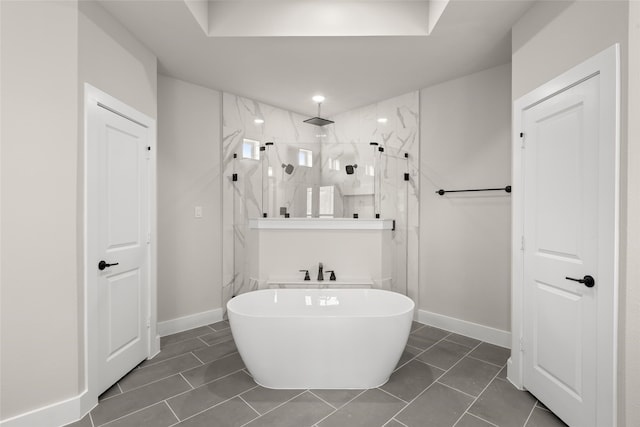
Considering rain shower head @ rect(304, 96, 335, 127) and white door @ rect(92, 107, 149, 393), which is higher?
rain shower head @ rect(304, 96, 335, 127)

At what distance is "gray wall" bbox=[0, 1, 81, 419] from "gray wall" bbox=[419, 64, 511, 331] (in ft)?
10.0

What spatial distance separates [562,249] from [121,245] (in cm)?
289

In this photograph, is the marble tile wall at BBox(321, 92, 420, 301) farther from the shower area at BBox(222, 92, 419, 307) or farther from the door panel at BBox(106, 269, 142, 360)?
the door panel at BBox(106, 269, 142, 360)

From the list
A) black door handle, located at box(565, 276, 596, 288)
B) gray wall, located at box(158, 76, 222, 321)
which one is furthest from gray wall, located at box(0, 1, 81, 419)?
black door handle, located at box(565, 276, 596, 288)

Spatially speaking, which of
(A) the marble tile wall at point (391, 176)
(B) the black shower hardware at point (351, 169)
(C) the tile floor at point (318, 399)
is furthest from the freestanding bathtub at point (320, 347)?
(B) the black shower hardware at point (351, 169)

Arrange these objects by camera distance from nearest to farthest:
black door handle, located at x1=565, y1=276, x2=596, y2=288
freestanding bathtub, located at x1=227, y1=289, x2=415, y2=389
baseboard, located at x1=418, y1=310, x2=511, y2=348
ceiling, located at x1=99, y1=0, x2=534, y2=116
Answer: black door handle, located at x1=565, y1=276, x2=596, y2=288 < freestanding bathtub, located at x1=227, y1=289, x2=415, y2=389 < ceiling, located at x1=99, y1=0, x2=534, y2=116 < baseboard, located at x1=418, y1=310, x2=511, y2=348

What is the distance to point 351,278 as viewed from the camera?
319 cm

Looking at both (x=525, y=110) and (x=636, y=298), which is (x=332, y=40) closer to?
(x=525, y=110)

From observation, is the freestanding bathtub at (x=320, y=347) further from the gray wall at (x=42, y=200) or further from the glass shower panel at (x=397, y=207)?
the glass shower panel at (x=397, y=207)

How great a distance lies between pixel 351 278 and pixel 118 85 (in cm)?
253

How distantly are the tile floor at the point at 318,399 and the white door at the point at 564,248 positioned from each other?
0.89 feet

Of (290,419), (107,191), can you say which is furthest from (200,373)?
(107,191)

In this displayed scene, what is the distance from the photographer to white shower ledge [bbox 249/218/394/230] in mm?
3205

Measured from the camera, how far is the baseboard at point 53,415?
170 cm
